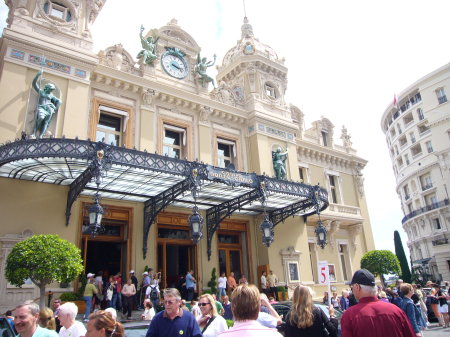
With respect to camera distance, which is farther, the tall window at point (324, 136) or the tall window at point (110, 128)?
the tall window at point (324, 136)

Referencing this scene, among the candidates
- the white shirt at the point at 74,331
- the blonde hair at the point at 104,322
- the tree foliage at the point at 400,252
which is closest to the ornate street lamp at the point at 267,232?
the white shirt at the point at 74,331

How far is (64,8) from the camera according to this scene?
17.0 meters

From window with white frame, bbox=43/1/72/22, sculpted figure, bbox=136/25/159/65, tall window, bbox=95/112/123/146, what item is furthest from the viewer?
sculpted figure, bbox=136/25/159/65

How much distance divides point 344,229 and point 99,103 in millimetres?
18460

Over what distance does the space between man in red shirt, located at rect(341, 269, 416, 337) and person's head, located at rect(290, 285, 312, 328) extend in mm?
649

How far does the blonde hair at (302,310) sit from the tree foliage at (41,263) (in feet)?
28.5

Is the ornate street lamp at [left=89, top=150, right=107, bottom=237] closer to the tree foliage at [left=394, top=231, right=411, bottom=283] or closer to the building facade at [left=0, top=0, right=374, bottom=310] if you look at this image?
the building facade at [left=0, top=0, right=374, bottom=310]

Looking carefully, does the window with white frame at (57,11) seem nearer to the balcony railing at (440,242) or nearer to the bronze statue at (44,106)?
the bronze statue at (44,106)

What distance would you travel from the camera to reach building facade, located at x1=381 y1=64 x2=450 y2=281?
1708 inches

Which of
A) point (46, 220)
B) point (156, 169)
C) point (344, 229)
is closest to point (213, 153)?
point (156, 169)

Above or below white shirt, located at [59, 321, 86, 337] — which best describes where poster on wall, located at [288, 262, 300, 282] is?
above

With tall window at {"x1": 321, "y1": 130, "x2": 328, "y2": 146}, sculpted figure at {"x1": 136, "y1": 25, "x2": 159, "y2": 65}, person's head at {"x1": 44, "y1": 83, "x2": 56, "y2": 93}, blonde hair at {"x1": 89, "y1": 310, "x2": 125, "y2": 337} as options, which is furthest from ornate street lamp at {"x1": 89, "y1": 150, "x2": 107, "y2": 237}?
tall window at {"x1": 321, "y1": 130, "x2": 328, "y2": 146}

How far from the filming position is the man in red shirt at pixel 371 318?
3.65 m

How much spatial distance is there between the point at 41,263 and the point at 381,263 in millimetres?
19105
